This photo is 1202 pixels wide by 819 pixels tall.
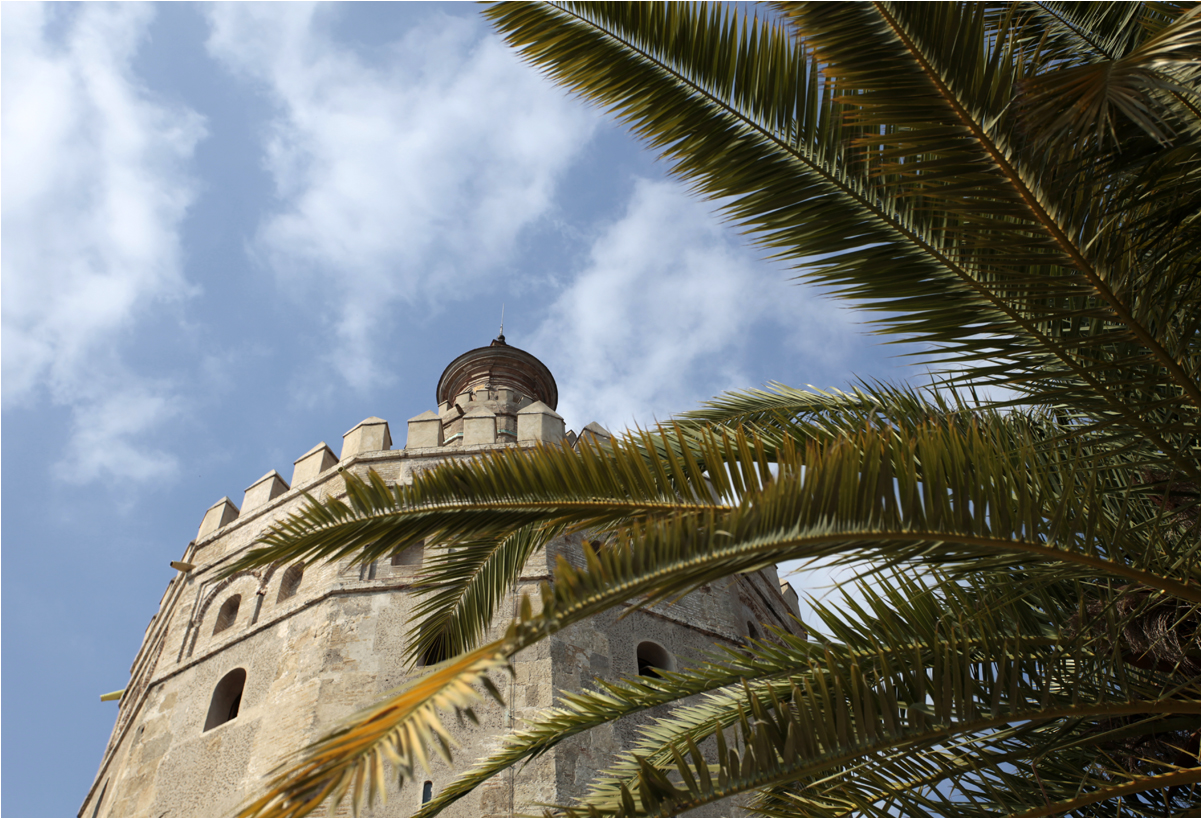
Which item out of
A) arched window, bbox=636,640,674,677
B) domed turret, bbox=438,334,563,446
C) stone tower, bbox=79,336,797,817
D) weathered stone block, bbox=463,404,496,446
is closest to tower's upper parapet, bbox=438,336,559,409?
domed turret, bbox=438,334,563,446

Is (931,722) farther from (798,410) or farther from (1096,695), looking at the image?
(798,410)

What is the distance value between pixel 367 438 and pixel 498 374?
3.91 metres

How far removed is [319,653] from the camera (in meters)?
8.93

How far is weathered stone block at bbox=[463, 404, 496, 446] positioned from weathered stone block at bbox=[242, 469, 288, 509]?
7.33ft

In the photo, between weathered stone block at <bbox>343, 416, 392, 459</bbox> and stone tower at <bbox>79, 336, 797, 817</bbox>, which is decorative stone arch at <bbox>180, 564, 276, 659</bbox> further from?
weathered stone block at <bbox>343, 416, 392, 459</bbox>

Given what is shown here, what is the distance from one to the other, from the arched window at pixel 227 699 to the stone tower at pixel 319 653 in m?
0.02

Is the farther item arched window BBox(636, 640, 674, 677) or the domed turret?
the domed turret

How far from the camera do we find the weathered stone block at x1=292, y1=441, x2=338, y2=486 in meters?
11.6

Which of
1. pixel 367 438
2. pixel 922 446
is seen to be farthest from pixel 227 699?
pixel 922 446

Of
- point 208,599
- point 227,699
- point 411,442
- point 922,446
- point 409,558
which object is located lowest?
point 922,446

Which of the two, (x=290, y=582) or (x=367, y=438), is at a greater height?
(x=367, y=438)

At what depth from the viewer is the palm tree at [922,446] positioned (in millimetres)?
2883

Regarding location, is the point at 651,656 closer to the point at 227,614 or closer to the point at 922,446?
the point at 227,614

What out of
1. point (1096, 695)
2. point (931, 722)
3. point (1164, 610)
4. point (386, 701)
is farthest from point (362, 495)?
point (1164, 610)
